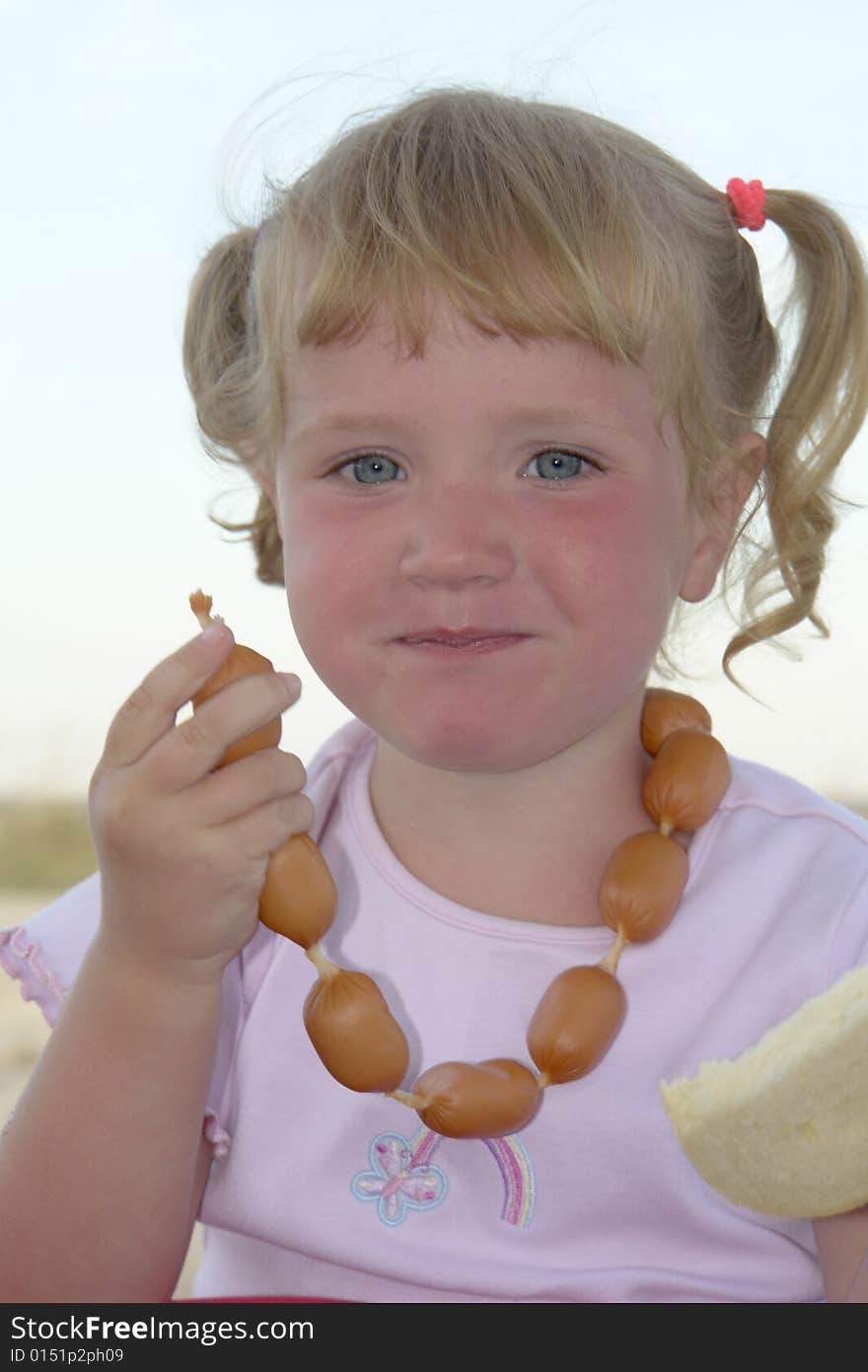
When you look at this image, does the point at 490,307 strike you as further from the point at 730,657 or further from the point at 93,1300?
the point at 93,1300

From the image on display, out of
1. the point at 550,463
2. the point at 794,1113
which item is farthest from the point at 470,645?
Answer: the point at 794,1113

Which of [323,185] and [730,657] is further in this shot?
[730,657]

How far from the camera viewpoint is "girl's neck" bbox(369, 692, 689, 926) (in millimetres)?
1480

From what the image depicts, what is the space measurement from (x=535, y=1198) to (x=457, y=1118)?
18 cm

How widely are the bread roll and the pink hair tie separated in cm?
85

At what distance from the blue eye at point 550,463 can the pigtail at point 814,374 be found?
41 centimetres

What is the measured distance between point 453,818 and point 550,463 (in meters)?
0.38

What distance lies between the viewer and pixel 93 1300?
4.27ft

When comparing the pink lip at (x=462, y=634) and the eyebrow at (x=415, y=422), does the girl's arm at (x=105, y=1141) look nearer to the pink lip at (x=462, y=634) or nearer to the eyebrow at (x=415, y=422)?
the pink lip at (x=462, y=634)

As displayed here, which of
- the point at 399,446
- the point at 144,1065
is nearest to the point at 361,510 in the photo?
the point at 399,446

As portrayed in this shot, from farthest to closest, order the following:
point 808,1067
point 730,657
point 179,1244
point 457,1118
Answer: point 730,657 → point 179,1244 → point 457,1118 → point 808,1067

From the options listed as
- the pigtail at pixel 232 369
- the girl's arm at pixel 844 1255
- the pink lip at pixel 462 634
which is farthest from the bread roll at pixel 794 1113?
the pigtail at pixel 232 369

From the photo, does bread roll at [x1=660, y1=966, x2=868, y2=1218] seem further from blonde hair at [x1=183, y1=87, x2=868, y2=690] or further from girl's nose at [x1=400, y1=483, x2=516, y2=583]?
blonde hair at [x1=183, y1=87, x2=868, y2=690]

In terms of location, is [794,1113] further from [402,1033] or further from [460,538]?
[460,538]
